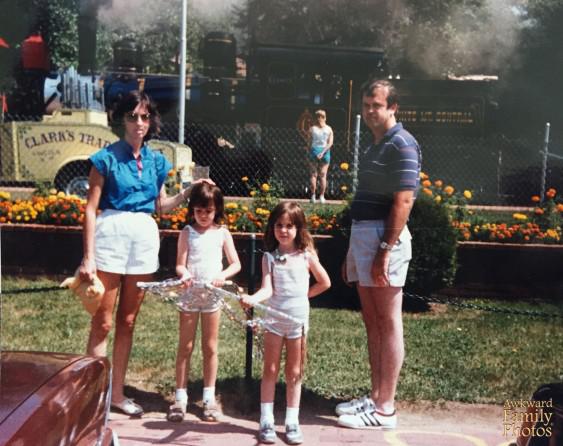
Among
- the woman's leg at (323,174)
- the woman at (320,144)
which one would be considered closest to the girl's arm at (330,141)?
the woman at (320,144)

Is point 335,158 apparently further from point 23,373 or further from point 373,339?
point 23,373

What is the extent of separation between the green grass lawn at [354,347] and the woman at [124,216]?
707 mm

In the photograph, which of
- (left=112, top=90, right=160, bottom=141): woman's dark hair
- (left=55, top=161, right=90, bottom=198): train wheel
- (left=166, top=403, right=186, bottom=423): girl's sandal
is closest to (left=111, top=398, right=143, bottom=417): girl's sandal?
(left=166, top=403, right=186, bottom=423): girl's sandal

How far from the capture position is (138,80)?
16.3 ft

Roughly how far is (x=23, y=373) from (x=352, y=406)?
5.95ft

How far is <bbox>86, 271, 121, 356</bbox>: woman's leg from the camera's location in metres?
3.33

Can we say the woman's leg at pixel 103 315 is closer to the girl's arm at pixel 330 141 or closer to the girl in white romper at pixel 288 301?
the girl in white romper at pixel 288 301

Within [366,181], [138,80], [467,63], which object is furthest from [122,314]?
[467,63]

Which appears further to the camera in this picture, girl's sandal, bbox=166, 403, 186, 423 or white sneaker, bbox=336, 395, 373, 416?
white sneaker, bbox=336, 395, 373, 416

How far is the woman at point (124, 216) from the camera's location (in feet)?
10.7

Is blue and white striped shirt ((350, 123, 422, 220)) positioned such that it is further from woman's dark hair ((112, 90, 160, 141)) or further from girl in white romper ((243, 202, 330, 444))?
woman's dark hair ((112, 90, 160, 141))

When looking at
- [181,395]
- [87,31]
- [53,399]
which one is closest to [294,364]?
[181,395]

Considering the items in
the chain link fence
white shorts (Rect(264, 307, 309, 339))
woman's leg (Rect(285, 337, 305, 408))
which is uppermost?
the chain link fence

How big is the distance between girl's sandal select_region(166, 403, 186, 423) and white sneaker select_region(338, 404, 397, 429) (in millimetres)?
736
